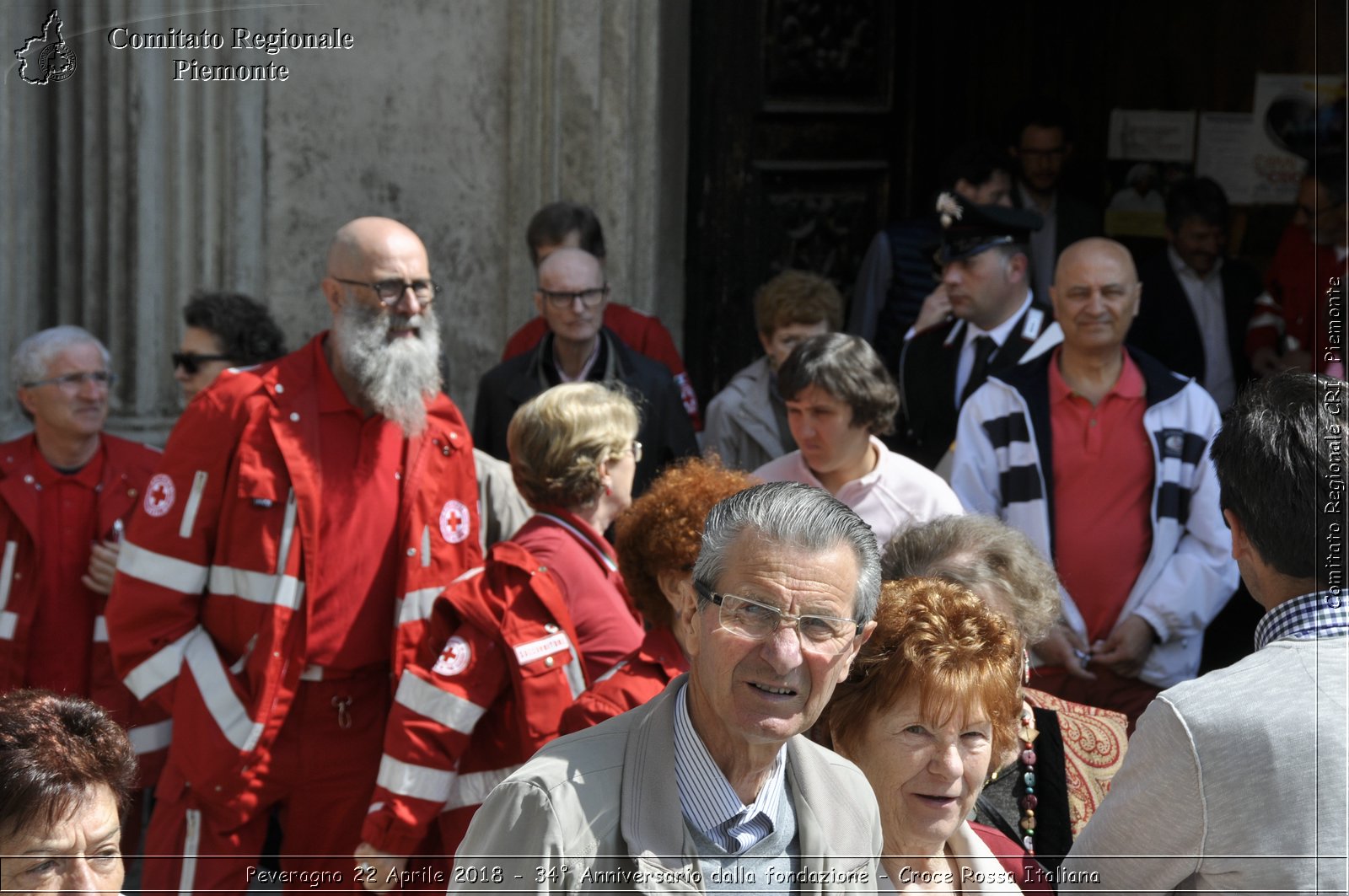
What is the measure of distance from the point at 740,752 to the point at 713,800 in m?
0.08

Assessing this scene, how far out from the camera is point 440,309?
6.06 meters

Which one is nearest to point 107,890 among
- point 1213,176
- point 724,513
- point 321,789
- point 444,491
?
point 724,513

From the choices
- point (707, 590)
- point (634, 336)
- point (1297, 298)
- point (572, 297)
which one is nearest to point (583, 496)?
point (707, 590)

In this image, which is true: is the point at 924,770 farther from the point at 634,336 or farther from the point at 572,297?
the point at 634,336

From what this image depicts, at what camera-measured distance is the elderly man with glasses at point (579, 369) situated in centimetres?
519

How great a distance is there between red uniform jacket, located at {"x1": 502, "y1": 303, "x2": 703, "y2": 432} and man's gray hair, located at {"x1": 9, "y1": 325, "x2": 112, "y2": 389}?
1538 mm

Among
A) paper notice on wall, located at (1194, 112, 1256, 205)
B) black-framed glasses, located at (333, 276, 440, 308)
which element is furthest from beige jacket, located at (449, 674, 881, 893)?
paper notice on wall, located at (1194, 112, 1256, 205)

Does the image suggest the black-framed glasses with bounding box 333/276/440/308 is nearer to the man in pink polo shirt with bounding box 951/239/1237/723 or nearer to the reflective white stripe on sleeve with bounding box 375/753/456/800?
the reflective white stripe on sleeve with bounding box 375/753/456/800

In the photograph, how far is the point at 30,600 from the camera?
4.40 m

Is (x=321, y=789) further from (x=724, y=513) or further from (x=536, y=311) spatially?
(x=536, y=311)

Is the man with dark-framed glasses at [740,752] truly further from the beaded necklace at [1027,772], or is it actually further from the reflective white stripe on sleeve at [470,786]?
the reflective white stripe on sleeve at [470,786]

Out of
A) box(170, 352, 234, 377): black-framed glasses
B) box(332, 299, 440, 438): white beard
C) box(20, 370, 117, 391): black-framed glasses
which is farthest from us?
box(170, 352, 234, 377): black-framed glasses

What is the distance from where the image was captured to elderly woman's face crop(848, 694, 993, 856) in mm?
2516

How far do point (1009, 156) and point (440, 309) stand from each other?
2.62m
